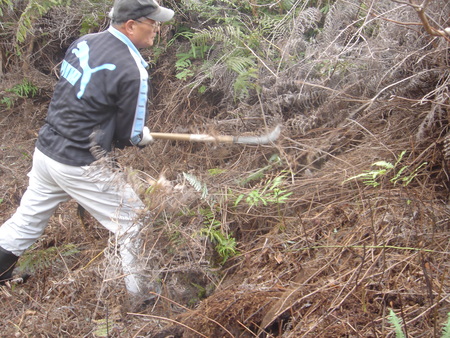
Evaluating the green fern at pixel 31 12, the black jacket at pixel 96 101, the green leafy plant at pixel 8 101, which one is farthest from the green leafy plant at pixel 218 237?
the green leafy plant at pixel 8 101

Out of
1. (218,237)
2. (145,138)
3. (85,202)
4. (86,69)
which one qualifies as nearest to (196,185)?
(218,237)

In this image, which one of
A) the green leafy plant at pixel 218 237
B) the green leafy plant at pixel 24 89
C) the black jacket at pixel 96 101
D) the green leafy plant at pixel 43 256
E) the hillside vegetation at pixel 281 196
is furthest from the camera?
the green leafy plant at pixel 24 89

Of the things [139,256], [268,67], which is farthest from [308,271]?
[268,67]

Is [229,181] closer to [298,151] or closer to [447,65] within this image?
[298,151]

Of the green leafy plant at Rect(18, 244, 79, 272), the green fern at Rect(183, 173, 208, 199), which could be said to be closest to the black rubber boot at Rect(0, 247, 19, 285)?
the green leafy plant at Rect(18, 244, 79, 272)

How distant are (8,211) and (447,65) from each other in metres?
4.05

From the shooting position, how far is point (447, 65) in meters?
3.48

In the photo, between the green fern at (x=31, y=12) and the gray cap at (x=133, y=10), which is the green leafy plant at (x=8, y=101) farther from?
the gray cap at (x=133, y=10)

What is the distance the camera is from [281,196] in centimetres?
370

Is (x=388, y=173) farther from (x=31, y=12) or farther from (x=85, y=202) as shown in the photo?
(x=31, y=12)

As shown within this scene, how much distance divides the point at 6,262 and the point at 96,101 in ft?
4.67

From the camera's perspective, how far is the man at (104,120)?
3.23 metres

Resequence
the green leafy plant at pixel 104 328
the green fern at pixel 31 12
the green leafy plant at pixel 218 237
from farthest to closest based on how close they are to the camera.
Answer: the green fern at pixel 31 12, the green leafy plant at pixel 218 237, the green leafy plant at pixel 104 328

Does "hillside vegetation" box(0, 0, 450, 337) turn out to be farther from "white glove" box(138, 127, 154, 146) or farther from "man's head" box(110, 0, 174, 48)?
"man's head" box(110, 0, 174, 48)
